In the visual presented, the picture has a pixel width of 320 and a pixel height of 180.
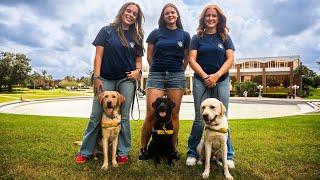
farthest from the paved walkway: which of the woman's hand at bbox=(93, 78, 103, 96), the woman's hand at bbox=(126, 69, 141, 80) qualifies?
the woman's hand at bbox=(93, 78, 103, 96)

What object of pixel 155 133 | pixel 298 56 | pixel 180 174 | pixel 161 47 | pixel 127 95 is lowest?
pixel 180 174

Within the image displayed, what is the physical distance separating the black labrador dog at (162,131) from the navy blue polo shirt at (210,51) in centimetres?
65

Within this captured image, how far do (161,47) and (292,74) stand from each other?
53.6 meters

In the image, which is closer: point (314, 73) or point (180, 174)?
point (180, 174)

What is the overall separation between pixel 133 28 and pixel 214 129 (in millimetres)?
2092

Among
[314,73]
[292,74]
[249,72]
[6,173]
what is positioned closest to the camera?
[6,173]

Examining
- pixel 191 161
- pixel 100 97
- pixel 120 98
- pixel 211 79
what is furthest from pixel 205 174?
pixel 100 97

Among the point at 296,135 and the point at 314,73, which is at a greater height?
the point at 314,73

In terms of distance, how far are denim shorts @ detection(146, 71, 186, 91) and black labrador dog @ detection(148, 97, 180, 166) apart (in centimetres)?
29

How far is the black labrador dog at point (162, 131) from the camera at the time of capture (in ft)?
17.9

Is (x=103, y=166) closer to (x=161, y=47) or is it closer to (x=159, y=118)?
(x=159, y=118)

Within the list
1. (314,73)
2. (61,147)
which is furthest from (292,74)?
(61,147)

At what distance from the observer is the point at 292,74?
55188 mm

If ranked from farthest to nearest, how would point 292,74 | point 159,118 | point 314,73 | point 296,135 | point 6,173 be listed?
point 314,73 < point 292,74 < point 296,135 < point 159,118 < point 6,173
